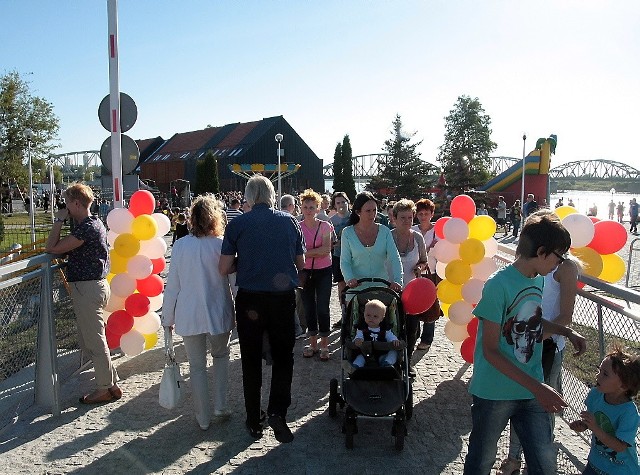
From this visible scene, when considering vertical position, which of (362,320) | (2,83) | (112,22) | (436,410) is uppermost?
(2,83)

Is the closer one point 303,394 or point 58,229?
point 58,229

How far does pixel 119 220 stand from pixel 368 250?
2.65m

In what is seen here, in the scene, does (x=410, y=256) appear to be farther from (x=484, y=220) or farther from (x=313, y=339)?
(x=313, y=339)

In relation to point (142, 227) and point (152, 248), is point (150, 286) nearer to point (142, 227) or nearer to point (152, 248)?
point (152, 248)

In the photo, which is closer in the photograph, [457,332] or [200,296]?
[200,296]

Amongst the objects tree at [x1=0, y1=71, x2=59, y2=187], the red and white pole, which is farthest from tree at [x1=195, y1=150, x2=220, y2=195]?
the red and white pole

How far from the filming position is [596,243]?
13.8ft

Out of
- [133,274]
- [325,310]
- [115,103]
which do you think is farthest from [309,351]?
[115,103]

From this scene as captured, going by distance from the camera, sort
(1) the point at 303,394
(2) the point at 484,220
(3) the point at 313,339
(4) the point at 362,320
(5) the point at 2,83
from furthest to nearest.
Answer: (5) the point at 2,83
(3) the point at 313,339
(2) the point at 484,220
(1) the point at 303,394
(4) the point at 362,320

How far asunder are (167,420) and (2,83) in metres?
37.9

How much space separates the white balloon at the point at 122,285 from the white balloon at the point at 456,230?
131 inches

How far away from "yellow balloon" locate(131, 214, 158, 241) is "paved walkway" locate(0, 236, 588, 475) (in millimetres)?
1552

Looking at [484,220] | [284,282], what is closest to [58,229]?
[284,282]

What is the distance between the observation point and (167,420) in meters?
4.65
